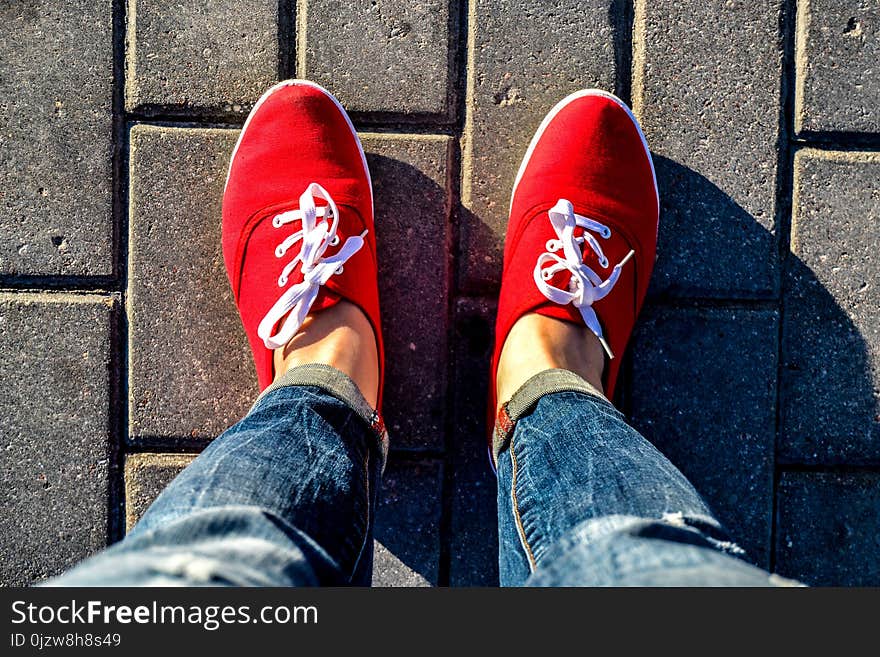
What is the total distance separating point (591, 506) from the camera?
2.85 ft

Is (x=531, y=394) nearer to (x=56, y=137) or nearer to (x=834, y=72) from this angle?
(x=834, y=72)

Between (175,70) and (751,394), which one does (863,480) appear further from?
(175,70)

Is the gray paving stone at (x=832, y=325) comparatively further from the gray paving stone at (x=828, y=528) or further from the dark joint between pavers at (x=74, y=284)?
the dark joint between pavers at (x=74, y=284)

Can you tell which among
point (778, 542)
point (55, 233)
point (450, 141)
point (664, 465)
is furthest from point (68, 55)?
point (778, 542)

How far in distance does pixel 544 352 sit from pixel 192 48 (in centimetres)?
94

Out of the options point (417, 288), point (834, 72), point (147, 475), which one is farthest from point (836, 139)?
point (147, 475)

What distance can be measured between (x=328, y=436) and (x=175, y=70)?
839mm

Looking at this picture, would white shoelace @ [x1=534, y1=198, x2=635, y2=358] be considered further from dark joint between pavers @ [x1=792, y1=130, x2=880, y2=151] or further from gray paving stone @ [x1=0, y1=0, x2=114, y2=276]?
gray paving stone @ [x1=0, y1=0, x2=114, y2=276]

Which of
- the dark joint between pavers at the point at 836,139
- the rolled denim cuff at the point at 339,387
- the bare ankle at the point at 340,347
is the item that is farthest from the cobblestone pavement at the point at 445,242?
the rolled denim cuff at the point at 339,387

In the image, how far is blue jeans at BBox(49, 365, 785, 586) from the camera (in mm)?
730

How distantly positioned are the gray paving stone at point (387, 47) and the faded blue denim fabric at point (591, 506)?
64cm

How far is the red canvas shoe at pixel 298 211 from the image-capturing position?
125 centimetres

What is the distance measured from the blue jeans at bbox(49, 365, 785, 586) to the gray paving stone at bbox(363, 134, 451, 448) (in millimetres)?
211
